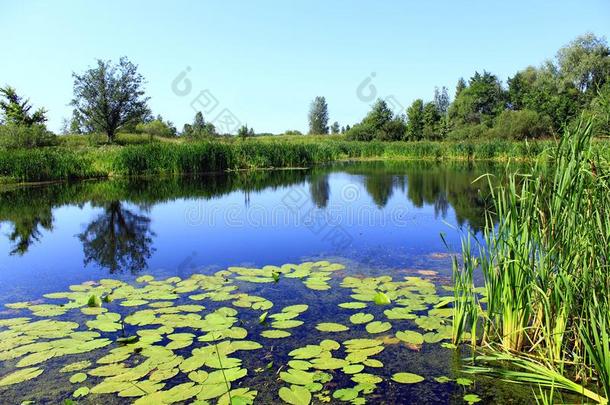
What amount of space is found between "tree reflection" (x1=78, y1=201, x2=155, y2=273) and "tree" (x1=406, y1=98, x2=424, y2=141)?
41.9 meters

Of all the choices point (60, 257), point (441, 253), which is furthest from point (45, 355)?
point (441, 253)

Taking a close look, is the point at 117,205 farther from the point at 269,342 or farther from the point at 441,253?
the point at 269,342

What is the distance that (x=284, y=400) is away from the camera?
279cm

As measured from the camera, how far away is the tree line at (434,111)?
109ft

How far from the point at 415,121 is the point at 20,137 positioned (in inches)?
1480

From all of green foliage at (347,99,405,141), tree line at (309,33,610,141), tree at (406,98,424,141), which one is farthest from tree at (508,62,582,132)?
green foliage at (347,99,405,141)

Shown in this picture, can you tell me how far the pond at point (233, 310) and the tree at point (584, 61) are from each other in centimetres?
4544

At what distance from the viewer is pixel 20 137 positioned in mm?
24656

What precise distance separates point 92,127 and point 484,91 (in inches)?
1583

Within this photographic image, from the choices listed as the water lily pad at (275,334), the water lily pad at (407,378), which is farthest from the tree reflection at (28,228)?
the water lily pad at (407,378)

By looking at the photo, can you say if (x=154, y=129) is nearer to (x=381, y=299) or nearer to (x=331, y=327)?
(x=381, y=299)

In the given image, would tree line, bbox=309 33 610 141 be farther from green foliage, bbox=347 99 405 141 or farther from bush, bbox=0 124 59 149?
bush, bbox=0 124 59 149

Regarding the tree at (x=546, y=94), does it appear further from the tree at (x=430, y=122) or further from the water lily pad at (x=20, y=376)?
the water lily pad at (x=20, y=376)

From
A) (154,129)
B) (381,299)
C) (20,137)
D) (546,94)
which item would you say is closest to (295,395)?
(381,299)
